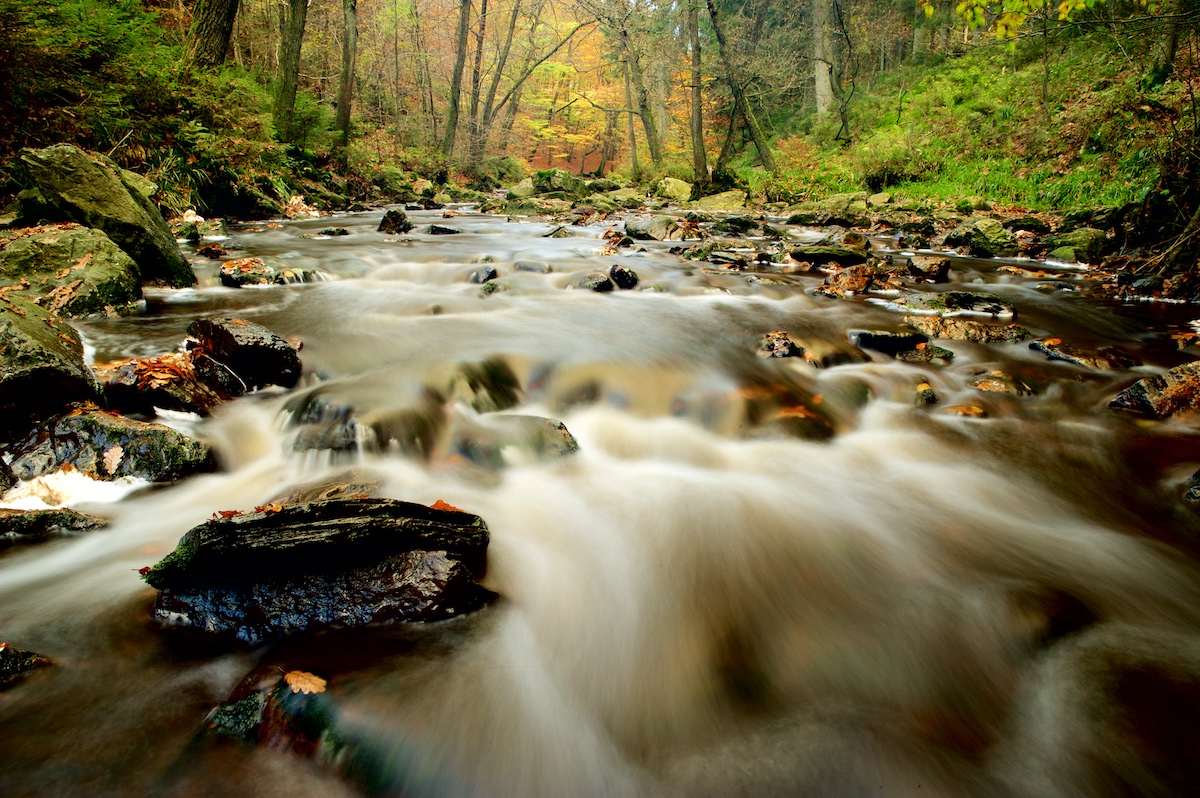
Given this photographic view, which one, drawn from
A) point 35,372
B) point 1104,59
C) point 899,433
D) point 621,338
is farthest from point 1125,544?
point 1104,59

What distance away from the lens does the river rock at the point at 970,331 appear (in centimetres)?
600

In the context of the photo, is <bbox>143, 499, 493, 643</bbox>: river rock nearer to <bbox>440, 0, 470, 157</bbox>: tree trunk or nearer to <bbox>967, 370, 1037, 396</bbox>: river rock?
<bbox>967, 370, 1037, 396</bbox>: river rock

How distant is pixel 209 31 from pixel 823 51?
69.3 feet

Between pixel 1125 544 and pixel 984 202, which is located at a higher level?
pixel 984 202

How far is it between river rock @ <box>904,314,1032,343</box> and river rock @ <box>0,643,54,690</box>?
22.3 ft

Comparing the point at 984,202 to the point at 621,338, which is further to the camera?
the point at 984,202

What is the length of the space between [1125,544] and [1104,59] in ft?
62.4

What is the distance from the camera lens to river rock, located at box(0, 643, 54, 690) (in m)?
1.84

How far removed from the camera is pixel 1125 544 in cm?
302

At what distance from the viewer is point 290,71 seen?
14.5m

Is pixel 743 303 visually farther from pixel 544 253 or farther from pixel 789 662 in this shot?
pixel 789 662

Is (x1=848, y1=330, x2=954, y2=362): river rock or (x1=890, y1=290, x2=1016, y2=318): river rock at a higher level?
(x1=890, y1=290, x2=1016, y2=318): river rock

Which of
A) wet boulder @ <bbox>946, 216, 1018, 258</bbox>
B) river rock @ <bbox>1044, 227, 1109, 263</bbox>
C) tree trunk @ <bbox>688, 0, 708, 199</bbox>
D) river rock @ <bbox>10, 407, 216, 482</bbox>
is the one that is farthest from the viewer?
tree trunk @ <bbox>688, 0, 708, 199</bbox>

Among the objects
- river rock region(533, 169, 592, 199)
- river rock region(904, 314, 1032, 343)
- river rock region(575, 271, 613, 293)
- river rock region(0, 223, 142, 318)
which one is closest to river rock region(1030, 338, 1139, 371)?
river rock region(904, 314, 1032, 343)
